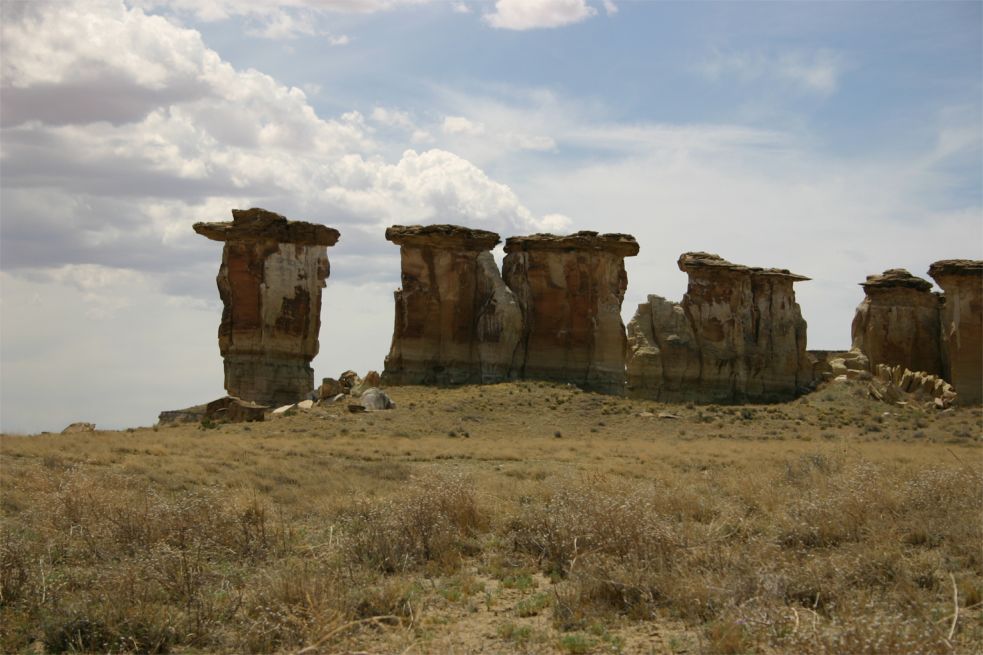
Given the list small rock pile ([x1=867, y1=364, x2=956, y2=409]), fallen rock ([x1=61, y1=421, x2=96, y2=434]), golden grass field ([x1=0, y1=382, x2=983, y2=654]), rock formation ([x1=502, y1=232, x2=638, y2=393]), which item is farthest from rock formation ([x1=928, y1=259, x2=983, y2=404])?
fallen rock ([x1=61, y1=421, x2=96, y2=434])

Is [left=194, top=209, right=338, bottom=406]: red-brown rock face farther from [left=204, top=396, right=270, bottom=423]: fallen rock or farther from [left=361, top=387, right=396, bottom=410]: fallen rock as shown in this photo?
[left=361, top=387, right=396, bottom=410]: fallen rock

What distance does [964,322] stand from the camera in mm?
43531

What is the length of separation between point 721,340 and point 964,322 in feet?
33.2

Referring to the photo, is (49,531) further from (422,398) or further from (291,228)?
(291,228)

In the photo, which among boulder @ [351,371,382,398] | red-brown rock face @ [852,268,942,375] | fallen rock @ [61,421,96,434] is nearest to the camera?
fallen rock @ [61,421,96,434]

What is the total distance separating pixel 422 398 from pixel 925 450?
1650 centimetres

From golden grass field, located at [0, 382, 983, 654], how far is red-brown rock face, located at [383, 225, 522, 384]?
69.9ft

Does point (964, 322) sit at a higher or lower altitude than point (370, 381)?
higher

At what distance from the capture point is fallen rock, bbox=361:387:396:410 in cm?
3403

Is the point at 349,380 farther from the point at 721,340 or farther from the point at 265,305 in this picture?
the point at 721,340

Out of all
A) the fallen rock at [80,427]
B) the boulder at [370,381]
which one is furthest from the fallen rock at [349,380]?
the fallen rock at [80,427]

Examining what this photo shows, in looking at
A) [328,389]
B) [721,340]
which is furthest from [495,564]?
[721,340]

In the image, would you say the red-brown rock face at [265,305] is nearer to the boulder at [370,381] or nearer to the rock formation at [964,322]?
the boulder at [370,381]

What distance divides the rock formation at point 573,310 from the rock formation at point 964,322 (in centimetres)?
1388
